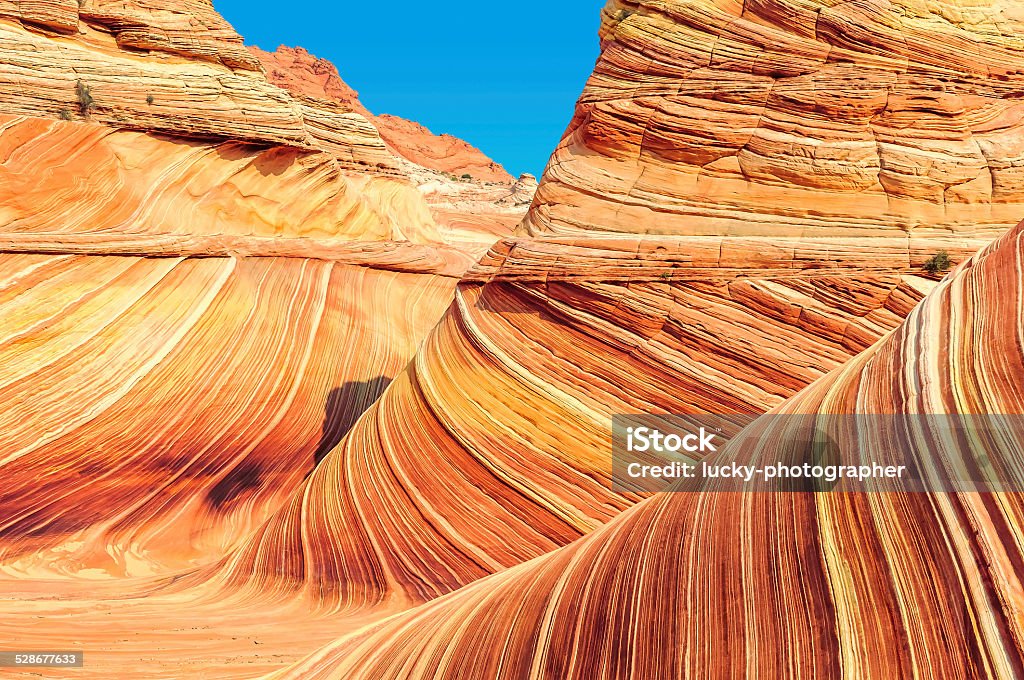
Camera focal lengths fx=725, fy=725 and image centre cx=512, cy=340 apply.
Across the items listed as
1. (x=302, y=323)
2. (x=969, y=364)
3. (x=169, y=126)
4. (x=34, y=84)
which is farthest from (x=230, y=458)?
(x=969, y=364)

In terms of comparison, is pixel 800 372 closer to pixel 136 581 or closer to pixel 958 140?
pixel 958 140

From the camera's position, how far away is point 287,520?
776 cm

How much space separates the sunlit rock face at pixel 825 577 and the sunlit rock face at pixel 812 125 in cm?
324

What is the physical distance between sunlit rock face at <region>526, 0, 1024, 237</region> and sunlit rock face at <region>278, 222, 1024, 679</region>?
10.6 feet

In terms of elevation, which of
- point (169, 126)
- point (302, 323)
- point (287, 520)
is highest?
point (169, 126)

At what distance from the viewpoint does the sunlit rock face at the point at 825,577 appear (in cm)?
241

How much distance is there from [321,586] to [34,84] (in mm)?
9840

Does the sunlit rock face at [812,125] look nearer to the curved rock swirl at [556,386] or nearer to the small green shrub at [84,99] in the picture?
the curved rock swirl at [556,386]

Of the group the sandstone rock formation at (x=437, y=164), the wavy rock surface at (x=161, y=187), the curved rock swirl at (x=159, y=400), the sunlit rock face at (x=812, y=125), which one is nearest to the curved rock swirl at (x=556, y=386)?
the sunlit rock face at (x=812, y=125)

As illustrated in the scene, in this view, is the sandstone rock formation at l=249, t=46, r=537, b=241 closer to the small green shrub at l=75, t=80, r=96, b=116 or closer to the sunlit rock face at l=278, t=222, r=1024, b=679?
the small green shrub at l=75, t=80, r=96, b=116

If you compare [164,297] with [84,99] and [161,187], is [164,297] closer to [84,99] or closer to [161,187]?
[161,187]

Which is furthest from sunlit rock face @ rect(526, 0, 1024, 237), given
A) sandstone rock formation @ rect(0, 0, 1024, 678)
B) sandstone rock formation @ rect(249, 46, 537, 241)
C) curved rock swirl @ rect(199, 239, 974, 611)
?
sandstone rock formation @ rect(249, 46, 537, 241)

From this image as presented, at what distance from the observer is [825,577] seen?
2.71 metres

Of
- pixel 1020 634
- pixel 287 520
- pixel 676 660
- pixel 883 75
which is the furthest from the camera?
pixel 287 520
